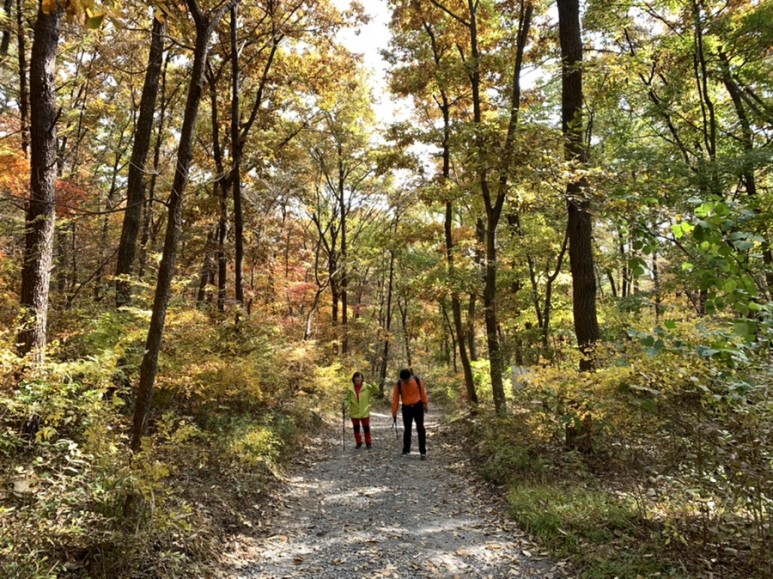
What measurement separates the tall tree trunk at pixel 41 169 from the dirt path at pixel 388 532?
13.7 ft

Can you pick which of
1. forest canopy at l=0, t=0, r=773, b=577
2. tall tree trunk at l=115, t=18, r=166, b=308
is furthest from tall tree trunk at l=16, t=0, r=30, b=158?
tall tree trunk at l=115, t=18, r=166, b=308

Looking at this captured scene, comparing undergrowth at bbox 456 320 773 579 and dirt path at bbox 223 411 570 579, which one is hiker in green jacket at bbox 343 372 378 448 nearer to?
dirt path at bbox 223 411 570 579

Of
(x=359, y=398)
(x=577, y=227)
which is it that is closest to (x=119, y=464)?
(x=359, y=398)

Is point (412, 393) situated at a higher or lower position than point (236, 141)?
lower

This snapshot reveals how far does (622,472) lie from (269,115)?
12688 mm

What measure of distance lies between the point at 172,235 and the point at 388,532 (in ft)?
14.1

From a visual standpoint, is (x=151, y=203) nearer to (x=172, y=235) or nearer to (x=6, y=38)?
(x=6, y=38)

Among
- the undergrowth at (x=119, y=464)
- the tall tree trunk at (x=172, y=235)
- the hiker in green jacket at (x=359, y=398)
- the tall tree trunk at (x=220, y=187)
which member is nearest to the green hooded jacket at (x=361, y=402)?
the hiker in green jacket at (x=359, y=398)

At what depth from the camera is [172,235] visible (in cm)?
489

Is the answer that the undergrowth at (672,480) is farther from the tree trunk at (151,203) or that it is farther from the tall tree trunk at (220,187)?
the tree trunk at (151,203)

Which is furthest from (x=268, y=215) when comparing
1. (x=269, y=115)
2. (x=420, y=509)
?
(x=420, y=509)

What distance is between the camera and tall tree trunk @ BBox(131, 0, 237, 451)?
15.4 feet

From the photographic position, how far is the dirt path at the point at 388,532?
4.57 metres

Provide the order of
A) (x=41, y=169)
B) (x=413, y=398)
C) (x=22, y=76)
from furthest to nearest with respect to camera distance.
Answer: (x=22, y=76) < (x=413, y=398) < (x=41, y=169)
